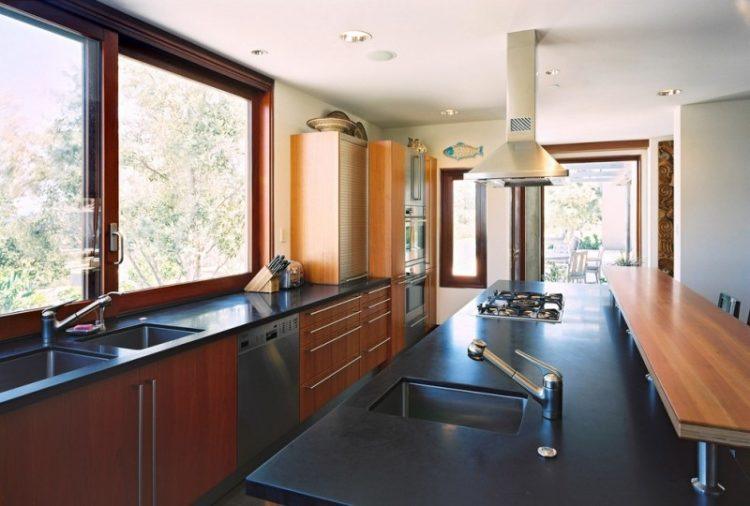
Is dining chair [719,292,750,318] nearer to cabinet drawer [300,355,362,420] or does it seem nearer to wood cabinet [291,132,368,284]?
cabinet drawer [300,355,362,420]

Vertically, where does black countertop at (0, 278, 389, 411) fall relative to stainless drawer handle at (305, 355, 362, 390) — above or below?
above

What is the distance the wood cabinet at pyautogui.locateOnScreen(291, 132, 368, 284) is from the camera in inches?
162

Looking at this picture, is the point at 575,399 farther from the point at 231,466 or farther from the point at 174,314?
the point at 174,314

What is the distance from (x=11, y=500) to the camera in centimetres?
149

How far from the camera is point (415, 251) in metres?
5.36

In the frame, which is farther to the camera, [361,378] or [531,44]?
[361,378]

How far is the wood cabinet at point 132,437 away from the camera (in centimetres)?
156

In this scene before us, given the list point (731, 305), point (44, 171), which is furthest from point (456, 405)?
point (731, 305)

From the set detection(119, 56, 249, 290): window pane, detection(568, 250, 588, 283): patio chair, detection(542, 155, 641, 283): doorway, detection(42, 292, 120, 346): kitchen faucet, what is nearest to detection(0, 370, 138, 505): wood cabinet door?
detection(42, 292, 120, 346): kitchen faucet

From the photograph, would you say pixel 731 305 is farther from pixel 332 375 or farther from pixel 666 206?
pixel 666 206

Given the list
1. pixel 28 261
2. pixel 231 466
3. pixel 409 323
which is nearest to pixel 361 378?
pixel 409 323

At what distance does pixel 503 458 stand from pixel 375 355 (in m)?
3.31

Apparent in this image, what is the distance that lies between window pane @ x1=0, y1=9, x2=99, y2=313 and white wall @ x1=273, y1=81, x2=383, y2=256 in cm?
159

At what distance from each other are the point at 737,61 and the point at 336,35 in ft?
8.97
